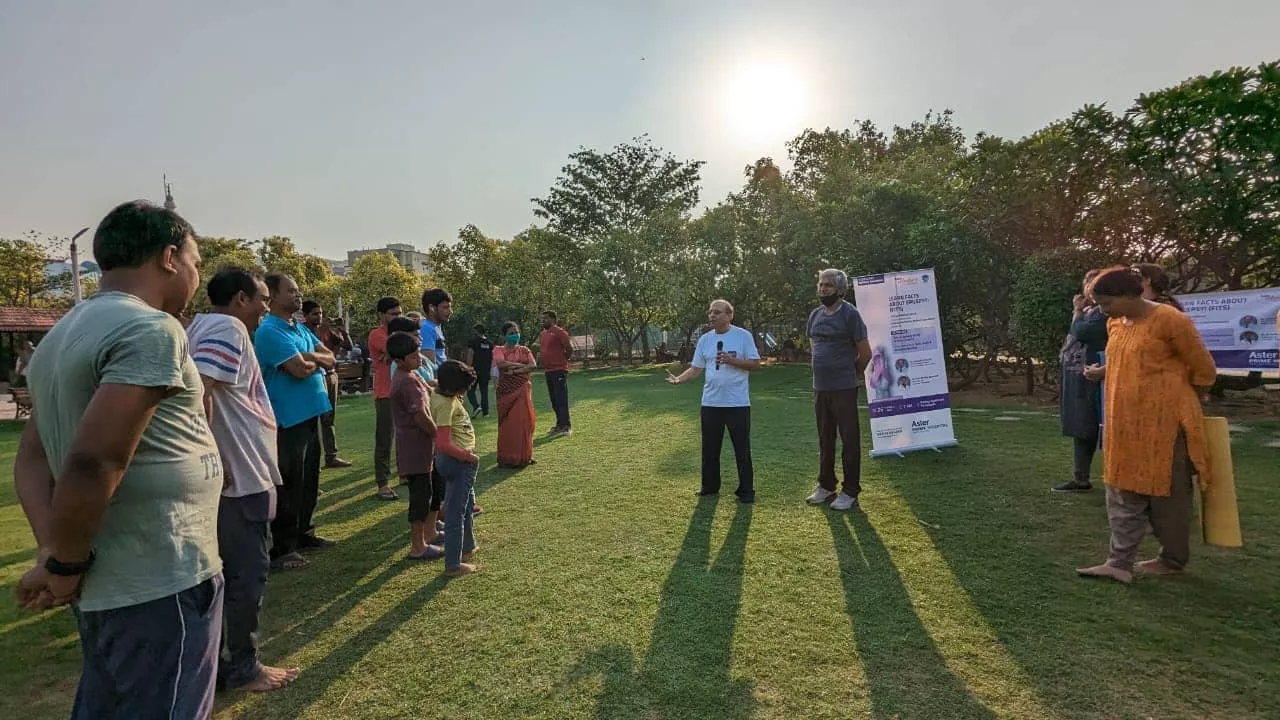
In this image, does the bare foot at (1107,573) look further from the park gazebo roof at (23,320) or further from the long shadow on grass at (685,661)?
the park gazebo roof at (23,320)

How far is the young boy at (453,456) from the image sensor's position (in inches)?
159

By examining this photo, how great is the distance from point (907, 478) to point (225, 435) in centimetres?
569

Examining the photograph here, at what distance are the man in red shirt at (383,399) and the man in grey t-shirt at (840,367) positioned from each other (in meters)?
3.86

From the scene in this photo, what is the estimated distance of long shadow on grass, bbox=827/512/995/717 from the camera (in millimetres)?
2561

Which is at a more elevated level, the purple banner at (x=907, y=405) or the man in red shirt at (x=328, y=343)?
the man in red shirt at (x=328, y=343)

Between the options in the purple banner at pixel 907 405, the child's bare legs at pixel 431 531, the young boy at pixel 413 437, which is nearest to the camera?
the young boy at pixel 413 437

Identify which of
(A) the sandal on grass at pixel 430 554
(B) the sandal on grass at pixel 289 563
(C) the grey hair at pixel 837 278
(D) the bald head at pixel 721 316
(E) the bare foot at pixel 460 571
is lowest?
(E) the bare foot at pixel 460 571

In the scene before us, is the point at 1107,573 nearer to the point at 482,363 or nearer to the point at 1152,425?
the point at 1152,425

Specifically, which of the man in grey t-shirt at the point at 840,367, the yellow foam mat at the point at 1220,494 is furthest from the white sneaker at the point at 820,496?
the yellow foam mat at the point at 1220,494

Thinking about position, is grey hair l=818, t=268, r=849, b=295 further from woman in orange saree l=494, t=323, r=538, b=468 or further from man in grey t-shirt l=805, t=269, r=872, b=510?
woman in orange saree l=494, t=323, r=538, b=468

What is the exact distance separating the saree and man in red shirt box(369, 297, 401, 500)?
129 centimetres

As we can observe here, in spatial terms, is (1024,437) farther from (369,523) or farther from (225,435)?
(225,435)

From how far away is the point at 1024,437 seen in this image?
7953 millimetres

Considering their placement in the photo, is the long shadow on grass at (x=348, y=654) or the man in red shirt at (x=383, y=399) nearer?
the long shadow on grass at (x=348, y=654)
